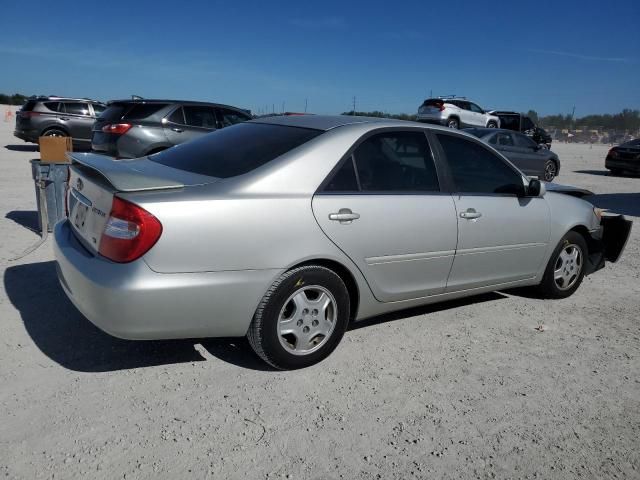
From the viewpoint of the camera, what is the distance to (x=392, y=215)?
3637 millimetres

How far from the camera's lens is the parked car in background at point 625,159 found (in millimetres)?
18359

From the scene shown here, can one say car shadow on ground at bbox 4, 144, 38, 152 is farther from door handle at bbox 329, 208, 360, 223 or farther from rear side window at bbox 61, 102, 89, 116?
door handle at bbox 329, 208, 360, 223

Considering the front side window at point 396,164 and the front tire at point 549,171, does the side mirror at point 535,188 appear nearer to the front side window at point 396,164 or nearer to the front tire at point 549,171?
the front side window at point 396,164

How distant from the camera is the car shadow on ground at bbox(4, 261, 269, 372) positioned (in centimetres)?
340

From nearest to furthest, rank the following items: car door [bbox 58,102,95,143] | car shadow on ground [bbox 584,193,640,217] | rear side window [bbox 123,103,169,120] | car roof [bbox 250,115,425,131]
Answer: car roof [bbox 250,115,425,131] → rear side window [bbox 123,103,169,120] → car shadow on ground [bbox 584,193,640,217] → car door [bbox 58,102,95,143]

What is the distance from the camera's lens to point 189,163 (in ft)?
12.1

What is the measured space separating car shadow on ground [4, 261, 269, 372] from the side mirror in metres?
2.65

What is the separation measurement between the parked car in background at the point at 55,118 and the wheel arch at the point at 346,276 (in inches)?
580

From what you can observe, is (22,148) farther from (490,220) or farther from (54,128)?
(490,220)

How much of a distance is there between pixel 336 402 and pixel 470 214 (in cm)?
183

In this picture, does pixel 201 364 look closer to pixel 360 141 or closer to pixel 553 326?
pixel 360 141

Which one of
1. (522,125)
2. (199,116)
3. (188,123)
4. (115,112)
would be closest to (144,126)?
(115,112)

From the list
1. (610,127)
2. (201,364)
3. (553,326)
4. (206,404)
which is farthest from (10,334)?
(610,127)

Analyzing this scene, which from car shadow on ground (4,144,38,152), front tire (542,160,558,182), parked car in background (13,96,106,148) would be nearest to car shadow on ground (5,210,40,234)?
parked car in background (13,96,106,148)
